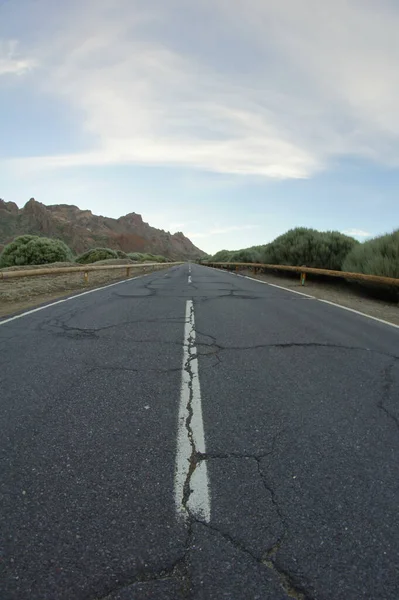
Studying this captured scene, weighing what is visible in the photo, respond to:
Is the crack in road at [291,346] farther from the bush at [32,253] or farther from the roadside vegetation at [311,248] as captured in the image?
the bush at [32,253]

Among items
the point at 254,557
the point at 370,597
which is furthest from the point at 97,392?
the point at 370,597

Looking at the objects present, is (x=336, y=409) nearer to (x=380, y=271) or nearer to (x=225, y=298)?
(x=225, y=298)

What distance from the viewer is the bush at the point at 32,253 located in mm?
25344

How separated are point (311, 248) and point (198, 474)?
17844 millimetres

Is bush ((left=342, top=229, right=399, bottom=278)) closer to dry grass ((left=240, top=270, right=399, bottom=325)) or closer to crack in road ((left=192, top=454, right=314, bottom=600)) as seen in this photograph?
dry grass ((left=240, top=270, right=399, bottom=325))

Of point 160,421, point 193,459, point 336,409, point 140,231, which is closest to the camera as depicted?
point 193,459

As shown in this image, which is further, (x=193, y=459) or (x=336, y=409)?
(x=336, y=409)

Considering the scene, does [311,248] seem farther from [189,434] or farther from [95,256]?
[95,256]

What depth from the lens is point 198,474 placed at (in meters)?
2.22

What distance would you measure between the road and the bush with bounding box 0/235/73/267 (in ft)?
77.2

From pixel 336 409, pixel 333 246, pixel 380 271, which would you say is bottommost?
pixel 336 409

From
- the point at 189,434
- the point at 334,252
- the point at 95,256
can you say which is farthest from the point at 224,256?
the point at 189,434

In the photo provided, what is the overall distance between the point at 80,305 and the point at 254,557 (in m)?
8.04

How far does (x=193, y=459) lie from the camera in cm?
238
